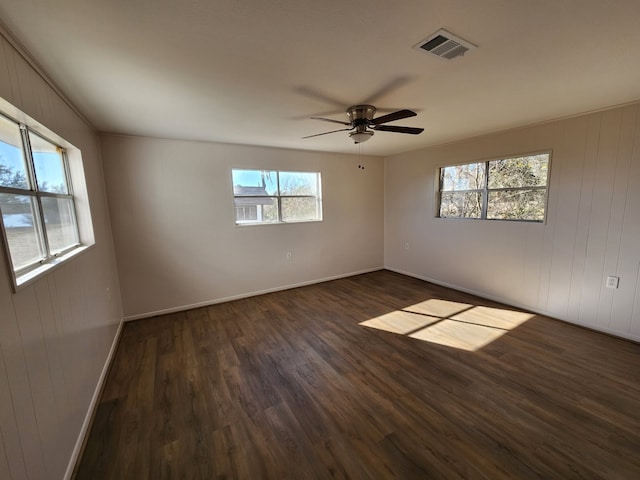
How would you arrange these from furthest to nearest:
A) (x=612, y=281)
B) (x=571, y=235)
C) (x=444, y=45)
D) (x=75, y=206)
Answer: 1. (x=571, y=235)
2. (x=612, y=281)
3. (x=75, y=206)
4. (x=444, y=45)

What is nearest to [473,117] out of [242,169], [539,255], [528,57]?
[528,57]

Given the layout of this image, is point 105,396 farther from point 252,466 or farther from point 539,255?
point 539,255

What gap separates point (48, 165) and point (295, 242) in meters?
3.14

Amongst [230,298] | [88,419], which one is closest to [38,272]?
[88,419]

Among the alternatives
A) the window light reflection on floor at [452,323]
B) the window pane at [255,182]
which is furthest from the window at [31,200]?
the window light reflection on floor at [452,323]

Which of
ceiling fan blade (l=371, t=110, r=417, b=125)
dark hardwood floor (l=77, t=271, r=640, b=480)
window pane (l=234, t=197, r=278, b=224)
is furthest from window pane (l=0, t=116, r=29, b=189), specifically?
window pane (l=234, t=197, r=278, b=224)

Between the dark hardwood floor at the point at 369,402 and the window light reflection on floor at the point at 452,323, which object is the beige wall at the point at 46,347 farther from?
the window light reflection on floor at the point at 452,323

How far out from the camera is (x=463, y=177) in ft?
13.4

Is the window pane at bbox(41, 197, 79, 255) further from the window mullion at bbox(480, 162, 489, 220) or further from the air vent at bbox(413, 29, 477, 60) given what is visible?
the window mullion at bbox(480, 162, 489, 220)

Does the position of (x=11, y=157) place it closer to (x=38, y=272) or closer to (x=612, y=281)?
(x=38, y=272)

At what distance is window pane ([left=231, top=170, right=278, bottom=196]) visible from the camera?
13.0ft

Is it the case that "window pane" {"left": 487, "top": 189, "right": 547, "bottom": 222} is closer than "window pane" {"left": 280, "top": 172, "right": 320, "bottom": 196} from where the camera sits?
Yes

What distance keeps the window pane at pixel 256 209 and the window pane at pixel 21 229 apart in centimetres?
252

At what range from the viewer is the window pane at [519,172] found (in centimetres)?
323
